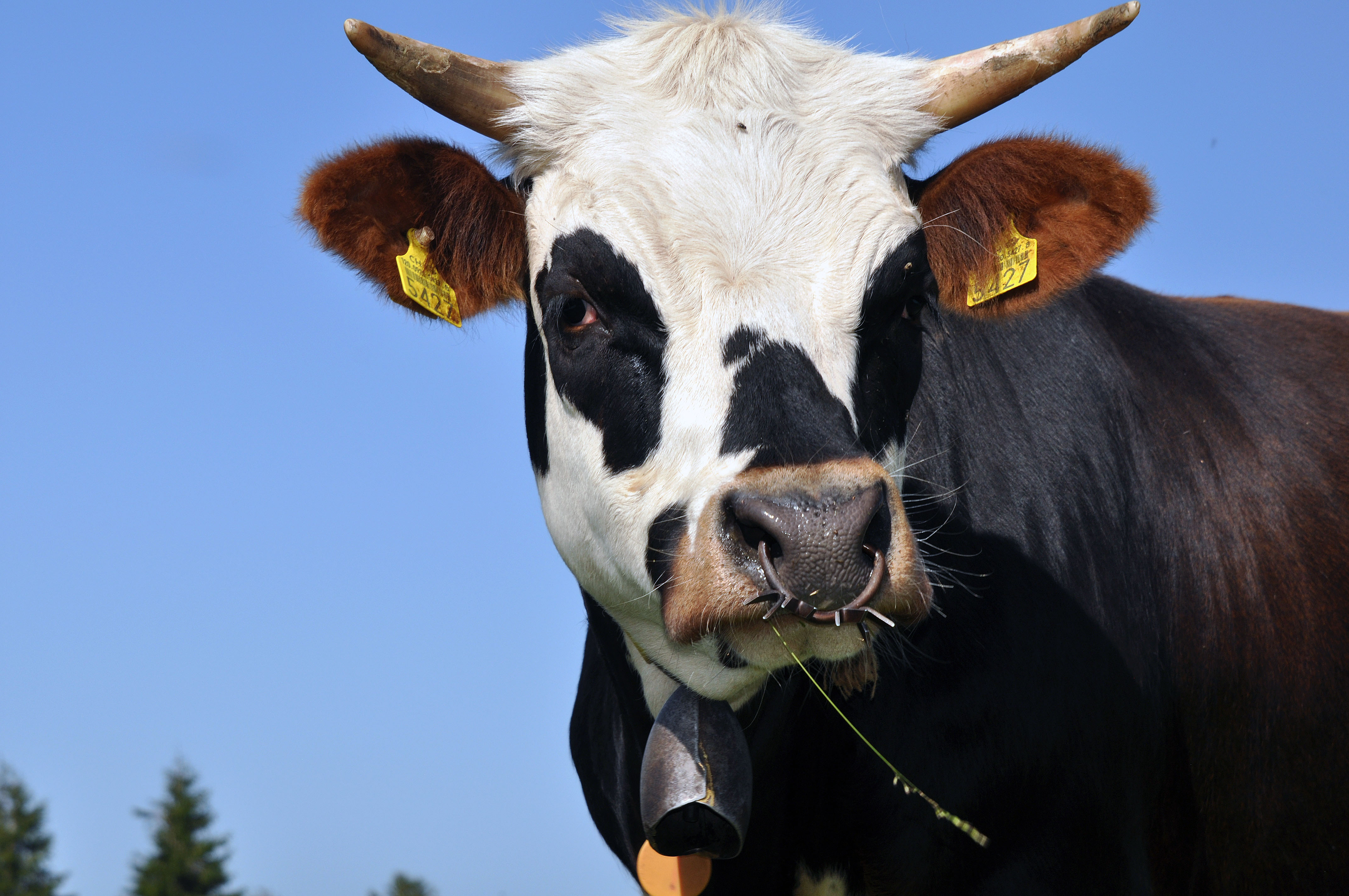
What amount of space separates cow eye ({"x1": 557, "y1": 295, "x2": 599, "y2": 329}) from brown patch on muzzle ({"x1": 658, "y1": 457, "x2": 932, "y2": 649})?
2.71ft

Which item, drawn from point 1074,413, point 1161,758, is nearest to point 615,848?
point 1161,758

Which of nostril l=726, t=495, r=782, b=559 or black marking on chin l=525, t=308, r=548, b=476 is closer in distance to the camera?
nostril l=726, t=495, r=782, b=559

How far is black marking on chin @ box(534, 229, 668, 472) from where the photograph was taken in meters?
3.44

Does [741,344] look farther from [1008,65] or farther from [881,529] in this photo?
[1008,65]

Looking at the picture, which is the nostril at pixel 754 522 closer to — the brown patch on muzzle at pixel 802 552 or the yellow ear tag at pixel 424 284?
the brown patch on muzzle at pixel 802 552

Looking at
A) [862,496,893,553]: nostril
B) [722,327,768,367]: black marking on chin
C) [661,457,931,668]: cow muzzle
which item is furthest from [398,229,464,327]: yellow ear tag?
[862,496,893,553]: nostril

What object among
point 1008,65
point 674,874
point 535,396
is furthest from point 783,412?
point 674,874

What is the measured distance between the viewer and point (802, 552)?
2781 millimetres

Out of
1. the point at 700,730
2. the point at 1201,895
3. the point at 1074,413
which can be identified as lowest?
the point at 1201,895

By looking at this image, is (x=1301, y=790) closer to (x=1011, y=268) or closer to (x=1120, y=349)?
(x=1120, y=349)

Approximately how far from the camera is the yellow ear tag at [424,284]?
4020mm

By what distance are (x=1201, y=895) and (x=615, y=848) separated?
220cm

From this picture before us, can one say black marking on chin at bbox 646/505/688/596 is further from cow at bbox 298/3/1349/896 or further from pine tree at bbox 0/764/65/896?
pine tree at bbox 0/764/65/896

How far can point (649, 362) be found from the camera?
345cm
